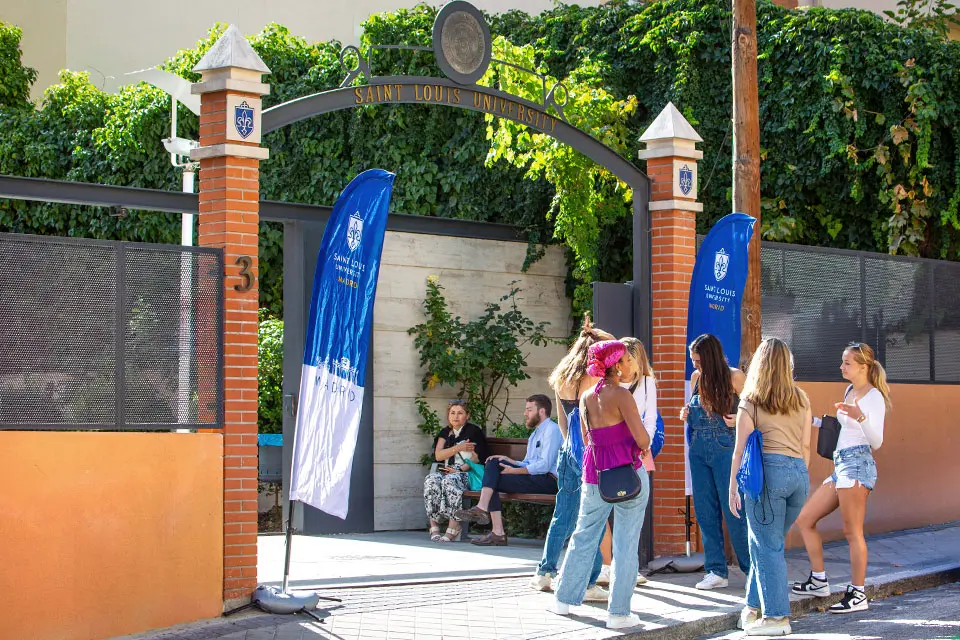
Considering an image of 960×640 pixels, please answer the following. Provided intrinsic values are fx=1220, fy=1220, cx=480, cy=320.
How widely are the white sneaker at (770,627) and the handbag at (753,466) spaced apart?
0.73 m

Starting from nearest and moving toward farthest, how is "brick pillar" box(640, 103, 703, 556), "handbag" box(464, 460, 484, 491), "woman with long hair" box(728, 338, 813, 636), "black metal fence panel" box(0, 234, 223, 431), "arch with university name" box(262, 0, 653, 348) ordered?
1. "black metal fence panel" box(0, 234, 223, 431)
2. "woman with long hair" box(728, 338, 813, 636)
3. "arch with university name" box(262, 0, 653, 348)
4. "brick pillar" box(640, 103, 703, 556)
5. "handbag" box(464, 460, 484, 491)

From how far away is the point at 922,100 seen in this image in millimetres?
13719

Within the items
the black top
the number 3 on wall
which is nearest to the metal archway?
the number 3 on wall

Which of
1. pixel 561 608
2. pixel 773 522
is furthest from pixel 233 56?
pixel 773 522

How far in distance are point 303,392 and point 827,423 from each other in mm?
3524

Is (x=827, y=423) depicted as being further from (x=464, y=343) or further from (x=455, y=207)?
(x=455, y=207)

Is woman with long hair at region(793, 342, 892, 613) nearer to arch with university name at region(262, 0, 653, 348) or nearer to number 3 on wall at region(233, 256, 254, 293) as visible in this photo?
arch with university name at region(262, 0, 653, 348)

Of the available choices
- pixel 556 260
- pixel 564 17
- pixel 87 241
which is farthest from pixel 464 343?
pixel 87 241

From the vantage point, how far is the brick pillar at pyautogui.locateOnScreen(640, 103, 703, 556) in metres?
9.95

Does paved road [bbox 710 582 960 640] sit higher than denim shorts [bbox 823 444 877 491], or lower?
lower

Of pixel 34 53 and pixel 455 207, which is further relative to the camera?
pixel 34 53

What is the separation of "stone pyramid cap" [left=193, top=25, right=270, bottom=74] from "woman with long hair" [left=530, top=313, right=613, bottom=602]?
2691 millimetres

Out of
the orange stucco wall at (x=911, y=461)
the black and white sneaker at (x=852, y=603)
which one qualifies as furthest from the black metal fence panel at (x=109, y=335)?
the orange stucco wall at (x=911, y=461)

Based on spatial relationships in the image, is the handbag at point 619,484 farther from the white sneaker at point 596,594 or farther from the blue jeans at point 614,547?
the white sneaker at point 596,594
